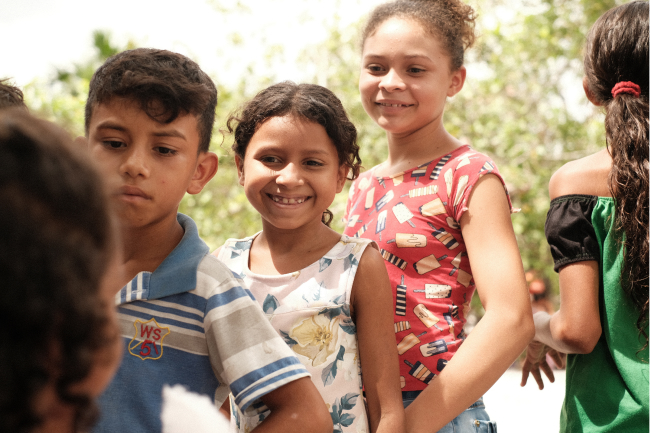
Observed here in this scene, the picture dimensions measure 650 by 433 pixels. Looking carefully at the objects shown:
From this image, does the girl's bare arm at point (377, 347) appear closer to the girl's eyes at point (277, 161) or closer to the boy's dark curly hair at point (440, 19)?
the girl's eyes at point (277, 161)

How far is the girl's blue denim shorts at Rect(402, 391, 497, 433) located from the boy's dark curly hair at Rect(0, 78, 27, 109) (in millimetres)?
1295

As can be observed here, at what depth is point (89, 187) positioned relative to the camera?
2.32 ft

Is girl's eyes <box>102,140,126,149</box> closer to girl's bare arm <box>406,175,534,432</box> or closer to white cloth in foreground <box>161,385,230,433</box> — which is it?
white cloth in foreground <box>161,385,230,433</box>

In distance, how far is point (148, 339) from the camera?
121cm

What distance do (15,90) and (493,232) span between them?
141 centimetres

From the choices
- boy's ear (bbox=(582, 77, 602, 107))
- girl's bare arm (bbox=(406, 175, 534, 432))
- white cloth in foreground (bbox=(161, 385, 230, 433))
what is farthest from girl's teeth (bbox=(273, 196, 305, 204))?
boy's ear (bbox=(582, 77, 602, 107))

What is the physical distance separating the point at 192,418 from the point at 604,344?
4.19ft

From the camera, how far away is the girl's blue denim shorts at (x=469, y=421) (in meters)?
1.64

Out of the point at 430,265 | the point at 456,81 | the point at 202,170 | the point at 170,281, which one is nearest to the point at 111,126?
the point at 202,170

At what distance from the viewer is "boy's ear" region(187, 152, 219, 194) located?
1.51 metres

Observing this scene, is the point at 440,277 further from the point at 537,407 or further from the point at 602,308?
the point at 537,407

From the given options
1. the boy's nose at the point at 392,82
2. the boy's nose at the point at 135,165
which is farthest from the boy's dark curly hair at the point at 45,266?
the boy's nose at the point at 392,82

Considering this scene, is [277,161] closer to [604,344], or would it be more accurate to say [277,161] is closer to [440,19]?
[440,19]

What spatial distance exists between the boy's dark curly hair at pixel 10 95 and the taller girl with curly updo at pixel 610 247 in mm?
1530
